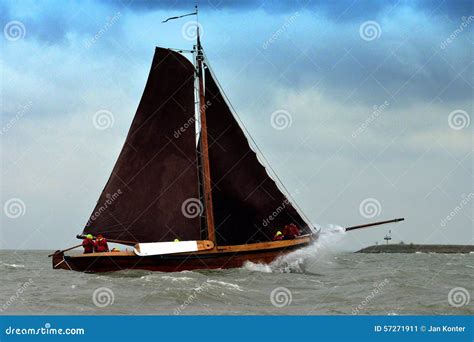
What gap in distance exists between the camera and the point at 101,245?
33.5 metres

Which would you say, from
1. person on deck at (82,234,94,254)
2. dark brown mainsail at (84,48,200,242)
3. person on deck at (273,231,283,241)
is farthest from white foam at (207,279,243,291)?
person on deck at (82,234,94,254)

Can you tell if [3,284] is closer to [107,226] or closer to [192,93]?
[107,226]

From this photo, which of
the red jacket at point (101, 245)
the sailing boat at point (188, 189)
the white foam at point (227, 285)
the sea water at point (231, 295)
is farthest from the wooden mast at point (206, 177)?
the white foam at point (227, 285)

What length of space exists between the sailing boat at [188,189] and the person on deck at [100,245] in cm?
39

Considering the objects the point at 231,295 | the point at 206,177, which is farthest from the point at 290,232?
the point at 231,295

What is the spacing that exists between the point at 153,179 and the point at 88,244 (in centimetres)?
443

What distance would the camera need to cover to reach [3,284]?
27.8 meters

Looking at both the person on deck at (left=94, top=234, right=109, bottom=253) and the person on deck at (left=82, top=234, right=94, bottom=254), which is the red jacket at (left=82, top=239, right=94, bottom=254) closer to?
the person on deck at (left=82, top=234, right=94, bottom=254)

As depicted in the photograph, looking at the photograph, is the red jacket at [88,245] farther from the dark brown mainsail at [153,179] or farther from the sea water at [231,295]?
the sea water at [231,295]

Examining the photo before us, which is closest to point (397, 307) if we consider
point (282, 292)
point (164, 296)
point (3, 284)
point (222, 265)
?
point (282, 292)

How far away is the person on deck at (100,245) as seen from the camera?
109 ft

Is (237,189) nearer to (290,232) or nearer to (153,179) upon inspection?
(290,232)

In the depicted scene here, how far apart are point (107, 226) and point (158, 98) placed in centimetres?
677

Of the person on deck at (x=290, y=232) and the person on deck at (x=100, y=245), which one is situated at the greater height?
the person on deck at (x=290, y=232)
